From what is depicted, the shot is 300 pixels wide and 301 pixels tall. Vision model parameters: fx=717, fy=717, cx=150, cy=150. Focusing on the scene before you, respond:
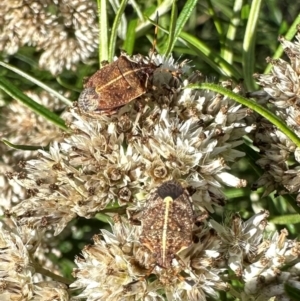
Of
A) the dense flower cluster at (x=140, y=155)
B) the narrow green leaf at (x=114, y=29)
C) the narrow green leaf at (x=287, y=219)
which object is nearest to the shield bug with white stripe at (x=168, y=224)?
the dense flower cluster at (x=140, y=155)

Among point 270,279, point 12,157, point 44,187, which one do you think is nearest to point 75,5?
point 12,157

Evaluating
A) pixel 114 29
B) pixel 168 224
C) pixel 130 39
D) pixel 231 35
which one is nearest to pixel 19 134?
pixel 130 39

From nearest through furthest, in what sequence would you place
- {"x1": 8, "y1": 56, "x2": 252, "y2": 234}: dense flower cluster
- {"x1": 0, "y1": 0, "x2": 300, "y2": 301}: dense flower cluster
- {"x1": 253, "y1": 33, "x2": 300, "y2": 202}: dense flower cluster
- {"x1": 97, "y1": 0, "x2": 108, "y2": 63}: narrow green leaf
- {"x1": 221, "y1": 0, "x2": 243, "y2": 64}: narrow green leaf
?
{"x1": 0, "y1": 0, "x2": 300, "y2": 301}: dense flower cluster, {"x1": 8, "y1": 56, "x2": 252, "y2": 234}: dense flower cluster, {"x1": 253, "y1": 33, "x2": 300, "y2": 202}: dense flower cluster, {"x1": 97, "y1": 0, "x2": 108, "y2": 63}: narrow green leaf, {"x1": 221, "y1": 0, "x2": 243, "y2": 64}: narrow green leaf

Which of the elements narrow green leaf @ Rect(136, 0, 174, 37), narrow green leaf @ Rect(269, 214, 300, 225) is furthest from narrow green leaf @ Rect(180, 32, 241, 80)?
narrow green leaf @ Rect(269, 214, 300, 225)

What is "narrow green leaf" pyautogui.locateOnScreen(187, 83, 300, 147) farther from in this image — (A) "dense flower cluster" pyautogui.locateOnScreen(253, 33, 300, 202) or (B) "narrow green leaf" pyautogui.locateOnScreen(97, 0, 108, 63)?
(B) "narrow green leaf" pyautogui.locateOnScreen(97, 0, 108, 63)

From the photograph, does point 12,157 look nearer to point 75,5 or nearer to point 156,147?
point 75,5

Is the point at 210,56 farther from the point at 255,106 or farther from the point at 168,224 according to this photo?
the point at 168,224

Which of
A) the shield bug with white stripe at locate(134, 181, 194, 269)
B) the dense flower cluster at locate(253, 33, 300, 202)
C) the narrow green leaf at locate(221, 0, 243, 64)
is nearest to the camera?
the shield bug with white stripe at locate(134, 181, 194, 269)

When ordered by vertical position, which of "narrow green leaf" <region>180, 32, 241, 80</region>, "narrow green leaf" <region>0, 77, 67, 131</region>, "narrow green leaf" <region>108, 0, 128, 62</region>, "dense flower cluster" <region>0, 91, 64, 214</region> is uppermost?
"narrow green leaf" <region>108, 0, 128, 62</region>

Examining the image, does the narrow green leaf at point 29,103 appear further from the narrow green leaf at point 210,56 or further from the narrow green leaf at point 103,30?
the narrow green leaf at point 210,56
